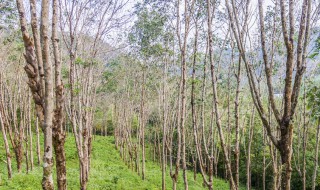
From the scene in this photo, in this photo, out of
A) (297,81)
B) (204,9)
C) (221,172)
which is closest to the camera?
(297,81)

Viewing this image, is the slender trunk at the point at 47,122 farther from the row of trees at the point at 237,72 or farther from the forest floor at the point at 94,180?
the forest floor at the point at 94,180

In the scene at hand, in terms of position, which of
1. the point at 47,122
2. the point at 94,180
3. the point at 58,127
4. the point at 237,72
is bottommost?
the point at 94,180

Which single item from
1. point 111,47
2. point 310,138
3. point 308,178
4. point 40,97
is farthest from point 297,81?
point 310,138

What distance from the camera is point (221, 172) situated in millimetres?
35375

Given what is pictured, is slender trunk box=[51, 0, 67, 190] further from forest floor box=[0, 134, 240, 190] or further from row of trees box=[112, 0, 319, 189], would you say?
forest floor box=[0, 134, 240, 190]

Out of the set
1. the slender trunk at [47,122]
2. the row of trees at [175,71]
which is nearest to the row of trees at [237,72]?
the row of trees at [175,71]

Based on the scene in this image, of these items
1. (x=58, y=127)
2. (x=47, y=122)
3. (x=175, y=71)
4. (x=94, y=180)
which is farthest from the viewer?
(x=175, y=71)

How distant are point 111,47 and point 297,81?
15.6 meters

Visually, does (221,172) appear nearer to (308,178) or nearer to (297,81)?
(308,178)

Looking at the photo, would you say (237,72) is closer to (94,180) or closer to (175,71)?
(175,71)

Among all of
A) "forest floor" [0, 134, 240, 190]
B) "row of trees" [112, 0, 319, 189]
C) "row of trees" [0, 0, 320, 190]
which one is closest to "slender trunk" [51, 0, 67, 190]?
"row of trees" [0, 0, 320, 190]

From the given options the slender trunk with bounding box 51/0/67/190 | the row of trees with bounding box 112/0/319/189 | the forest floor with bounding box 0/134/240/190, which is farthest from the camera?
the forest floor with bounding box 0/134/240/190

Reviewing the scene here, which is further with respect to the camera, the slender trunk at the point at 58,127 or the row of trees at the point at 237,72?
the slender trunk at the point at 58,127

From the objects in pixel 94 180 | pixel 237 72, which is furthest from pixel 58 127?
pixel 237 72
